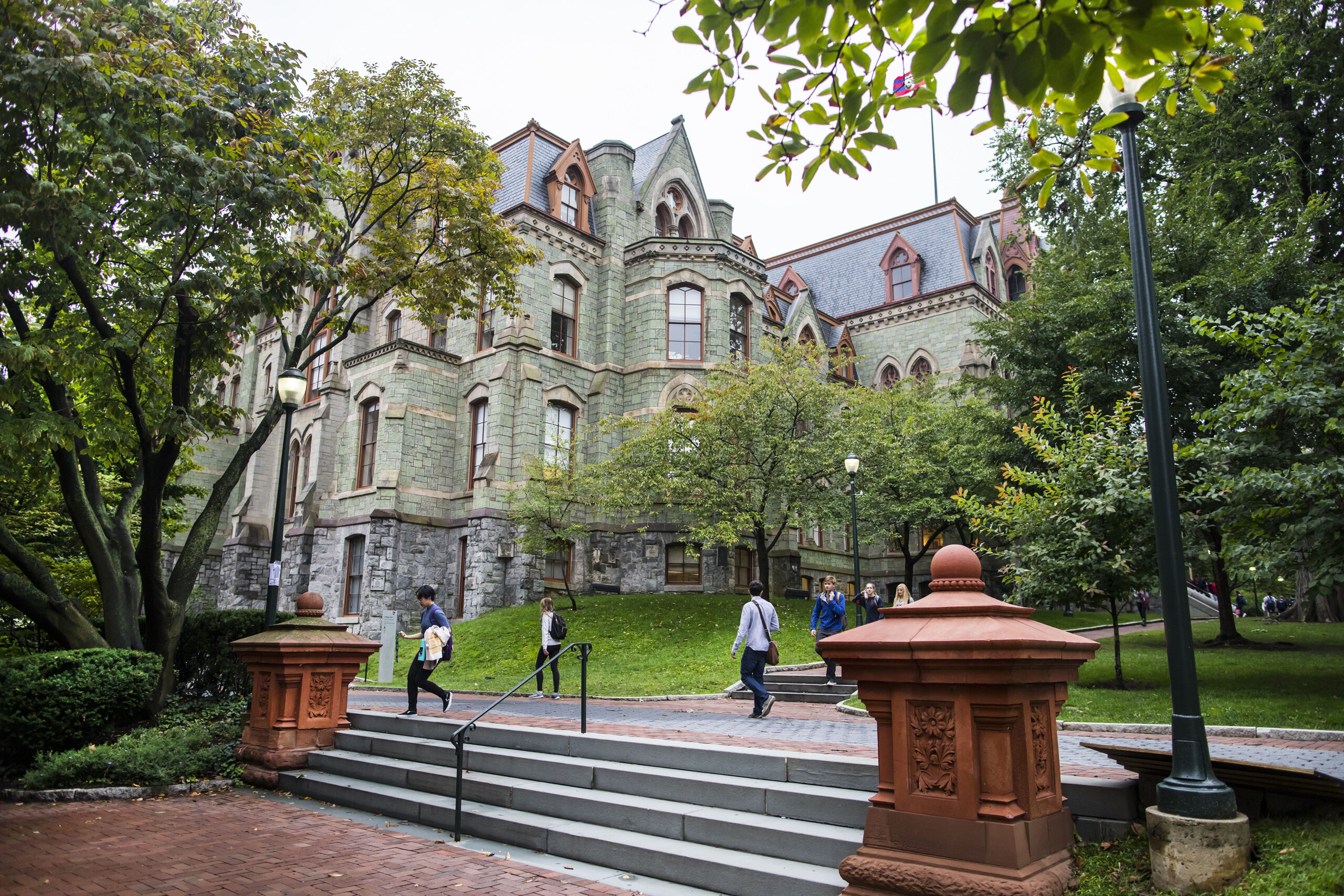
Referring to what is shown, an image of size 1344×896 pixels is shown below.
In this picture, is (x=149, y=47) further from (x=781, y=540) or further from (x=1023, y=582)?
(x=781, y=540)

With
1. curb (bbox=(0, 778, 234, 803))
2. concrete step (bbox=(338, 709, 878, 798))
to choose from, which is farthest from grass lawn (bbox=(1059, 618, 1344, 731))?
curb (bbox=(0, 778, 234, 803))

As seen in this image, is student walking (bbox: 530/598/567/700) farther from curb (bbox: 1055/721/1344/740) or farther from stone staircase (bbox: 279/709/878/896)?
curb (bbox: 1055/721/1344/740)

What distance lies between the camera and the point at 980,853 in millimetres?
4449

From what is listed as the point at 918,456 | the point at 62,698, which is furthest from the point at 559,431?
the point at 62,698

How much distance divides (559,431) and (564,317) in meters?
4.04

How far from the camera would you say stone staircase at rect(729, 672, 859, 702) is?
50.7ft

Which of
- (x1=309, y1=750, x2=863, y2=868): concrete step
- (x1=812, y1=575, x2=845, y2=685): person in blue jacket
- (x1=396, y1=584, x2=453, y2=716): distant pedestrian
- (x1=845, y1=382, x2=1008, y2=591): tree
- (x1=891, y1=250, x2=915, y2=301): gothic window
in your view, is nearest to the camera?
(x1=309, y1=750, x2=863, y2=868): concrete step

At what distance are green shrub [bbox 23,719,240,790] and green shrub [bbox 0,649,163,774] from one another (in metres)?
0.29

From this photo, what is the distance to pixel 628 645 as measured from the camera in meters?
21.2

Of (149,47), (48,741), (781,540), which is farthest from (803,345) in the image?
(48,741)

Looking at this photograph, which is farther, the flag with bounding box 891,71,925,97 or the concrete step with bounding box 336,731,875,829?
the concrete step with bounding box 336,731,875,829

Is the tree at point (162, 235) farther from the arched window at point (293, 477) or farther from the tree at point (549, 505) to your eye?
the arched window at point (293, 477)

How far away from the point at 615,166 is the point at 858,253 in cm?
1755

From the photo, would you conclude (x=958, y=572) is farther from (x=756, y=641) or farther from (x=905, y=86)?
(x=756, y=641)
